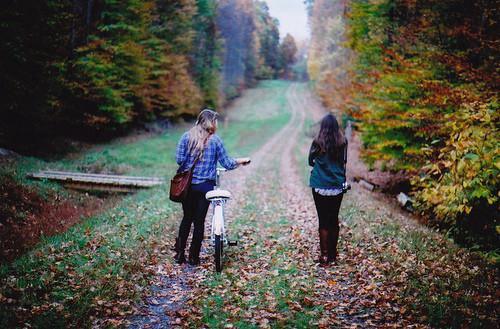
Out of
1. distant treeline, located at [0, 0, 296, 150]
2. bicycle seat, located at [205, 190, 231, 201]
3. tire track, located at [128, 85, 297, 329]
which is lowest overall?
tire track, located at [128, 85, 297, 329]

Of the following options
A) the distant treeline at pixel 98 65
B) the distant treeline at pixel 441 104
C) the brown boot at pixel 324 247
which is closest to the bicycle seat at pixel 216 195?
the brown boot at pixel 324 247

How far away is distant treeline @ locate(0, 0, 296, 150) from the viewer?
50.6 ft

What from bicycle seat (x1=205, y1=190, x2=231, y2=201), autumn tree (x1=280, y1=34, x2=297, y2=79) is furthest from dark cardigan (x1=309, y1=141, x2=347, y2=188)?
autumn tree (x1=280, y1=34, x2=297, y2=79)

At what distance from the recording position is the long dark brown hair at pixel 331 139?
22.1ft

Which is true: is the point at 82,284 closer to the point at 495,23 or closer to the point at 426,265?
the point at 426,265

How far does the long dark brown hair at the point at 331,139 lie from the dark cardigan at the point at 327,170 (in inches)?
2.5

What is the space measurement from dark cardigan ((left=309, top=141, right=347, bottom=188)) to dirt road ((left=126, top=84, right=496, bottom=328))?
1.57m

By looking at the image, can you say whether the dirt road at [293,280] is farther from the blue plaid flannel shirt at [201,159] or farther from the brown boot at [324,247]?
the blue plaid flannel shirt at [201,159]

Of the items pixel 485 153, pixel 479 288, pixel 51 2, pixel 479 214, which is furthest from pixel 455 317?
pixel 51 2

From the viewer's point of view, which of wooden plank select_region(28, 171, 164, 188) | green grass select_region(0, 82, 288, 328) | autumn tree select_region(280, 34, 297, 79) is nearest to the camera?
green grass select_region(0, 82, 288, 328)

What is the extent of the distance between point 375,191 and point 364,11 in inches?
318

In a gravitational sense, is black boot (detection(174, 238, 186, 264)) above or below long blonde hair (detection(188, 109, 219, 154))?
below

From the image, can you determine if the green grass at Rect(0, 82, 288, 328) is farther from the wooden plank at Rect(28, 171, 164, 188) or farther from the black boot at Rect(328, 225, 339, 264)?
the black boot at Rect(328, 225, 339, 264)

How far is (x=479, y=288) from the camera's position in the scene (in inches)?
237
